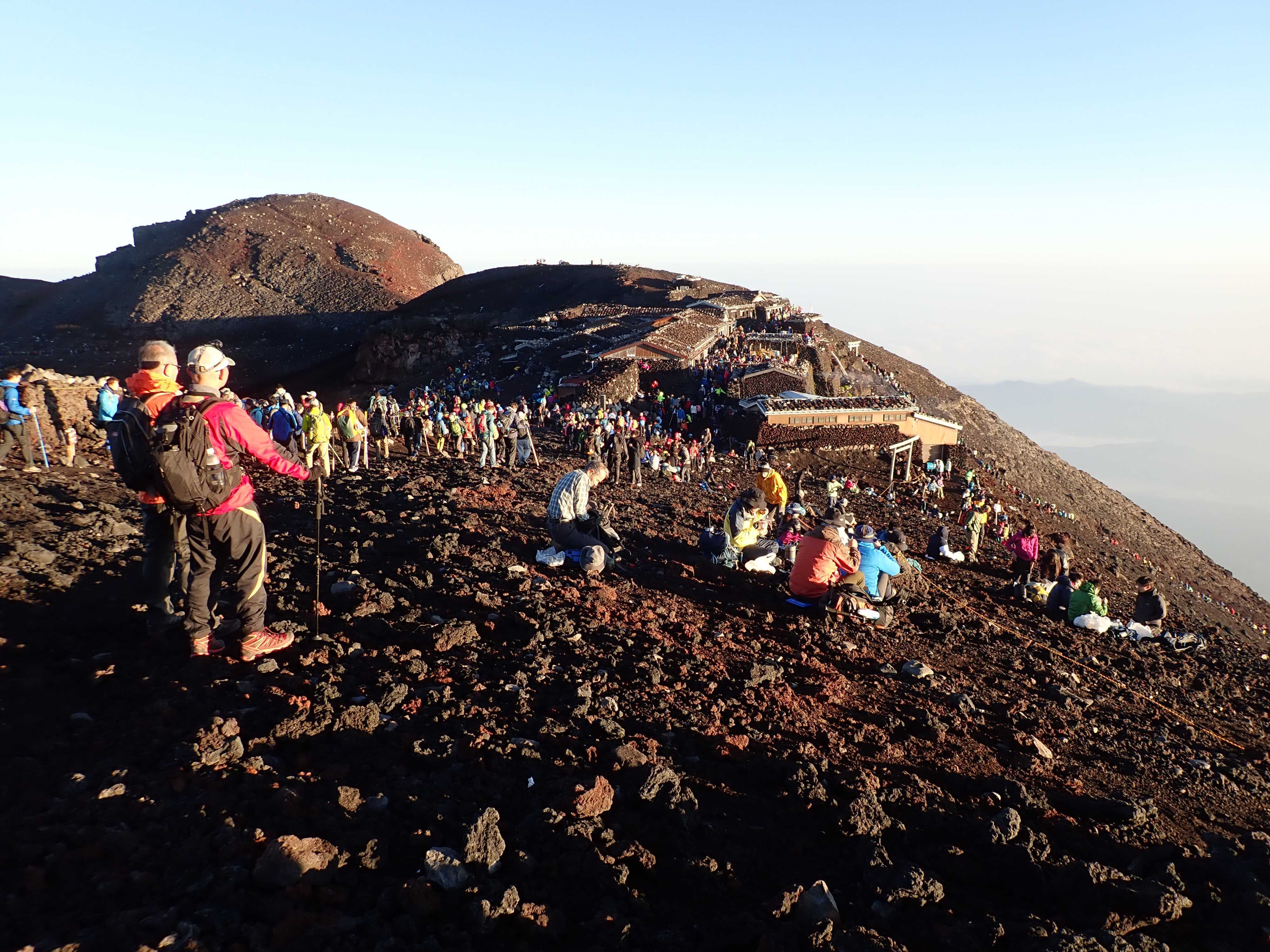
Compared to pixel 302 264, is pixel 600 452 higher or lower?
lower

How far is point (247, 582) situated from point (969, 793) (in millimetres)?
4855

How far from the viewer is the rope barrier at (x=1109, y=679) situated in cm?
673

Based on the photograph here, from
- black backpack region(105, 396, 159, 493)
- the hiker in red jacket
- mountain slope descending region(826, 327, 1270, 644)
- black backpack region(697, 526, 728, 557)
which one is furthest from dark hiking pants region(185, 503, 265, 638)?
mountain slope descending region(826, 327, 1270, 644)

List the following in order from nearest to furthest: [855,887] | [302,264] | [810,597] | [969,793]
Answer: [855,887] < [969,793] < [810,597] < [302,264]

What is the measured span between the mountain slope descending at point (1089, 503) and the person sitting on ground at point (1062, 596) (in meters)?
16.7

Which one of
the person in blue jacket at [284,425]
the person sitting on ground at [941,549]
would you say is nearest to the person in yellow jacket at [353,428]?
the person in blue jacket at [284,425]

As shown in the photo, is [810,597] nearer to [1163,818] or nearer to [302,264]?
[1163,818]

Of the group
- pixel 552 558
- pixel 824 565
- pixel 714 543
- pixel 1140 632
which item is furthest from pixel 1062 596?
pixel 552 558

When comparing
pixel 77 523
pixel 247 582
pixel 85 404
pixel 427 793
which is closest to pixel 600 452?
pixel 85 404

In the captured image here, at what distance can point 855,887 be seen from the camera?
3252mm

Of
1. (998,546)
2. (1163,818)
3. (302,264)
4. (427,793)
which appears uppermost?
(302,264)

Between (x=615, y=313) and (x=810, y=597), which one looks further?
(x=615, y=313)

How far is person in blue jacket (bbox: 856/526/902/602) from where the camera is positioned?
7609 millimetres

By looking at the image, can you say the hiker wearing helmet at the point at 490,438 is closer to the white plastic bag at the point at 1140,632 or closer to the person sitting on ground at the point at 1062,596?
the person sitting on ground at the point at 1062,596
